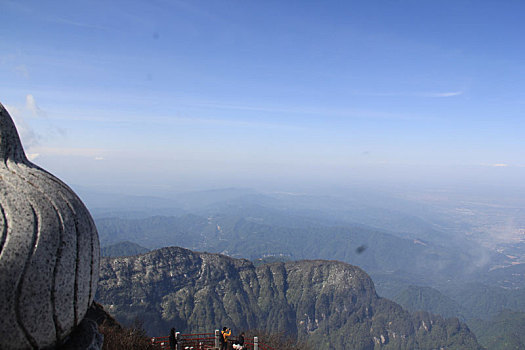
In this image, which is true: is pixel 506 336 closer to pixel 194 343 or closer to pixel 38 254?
pixel 194 343

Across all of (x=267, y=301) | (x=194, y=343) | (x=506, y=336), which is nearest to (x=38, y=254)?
(x=194, y=343)

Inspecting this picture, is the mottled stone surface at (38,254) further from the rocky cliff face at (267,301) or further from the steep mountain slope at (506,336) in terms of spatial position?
the steep mountain slope at (506,336)

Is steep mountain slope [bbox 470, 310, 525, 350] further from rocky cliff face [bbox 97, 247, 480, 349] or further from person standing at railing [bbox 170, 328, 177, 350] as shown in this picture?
person standing at railing [bbox 170, 328, 177, 350]

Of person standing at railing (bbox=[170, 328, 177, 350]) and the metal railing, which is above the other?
person standing at railing (bbox=[170, 328, 177, 350])

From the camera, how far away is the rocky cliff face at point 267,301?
453 ft

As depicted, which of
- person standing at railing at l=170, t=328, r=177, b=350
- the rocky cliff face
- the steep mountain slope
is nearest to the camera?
person standing at railing at l=170, t=328, r=177, b=350

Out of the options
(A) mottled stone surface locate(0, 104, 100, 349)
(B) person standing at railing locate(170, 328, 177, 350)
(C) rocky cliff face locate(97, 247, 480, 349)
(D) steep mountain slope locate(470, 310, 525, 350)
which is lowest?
(D) steep mountain slope locate(470, 310, 525, 350)

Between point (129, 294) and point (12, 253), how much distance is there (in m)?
143

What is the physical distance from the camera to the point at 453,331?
169500 mm

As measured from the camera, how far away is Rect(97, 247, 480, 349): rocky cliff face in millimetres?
138125

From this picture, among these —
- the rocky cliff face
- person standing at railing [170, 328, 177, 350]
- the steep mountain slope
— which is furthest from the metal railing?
the steep mountain slope

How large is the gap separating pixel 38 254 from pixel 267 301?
17682 centimetres

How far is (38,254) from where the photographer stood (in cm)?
597

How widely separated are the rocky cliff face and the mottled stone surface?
130877 mm
